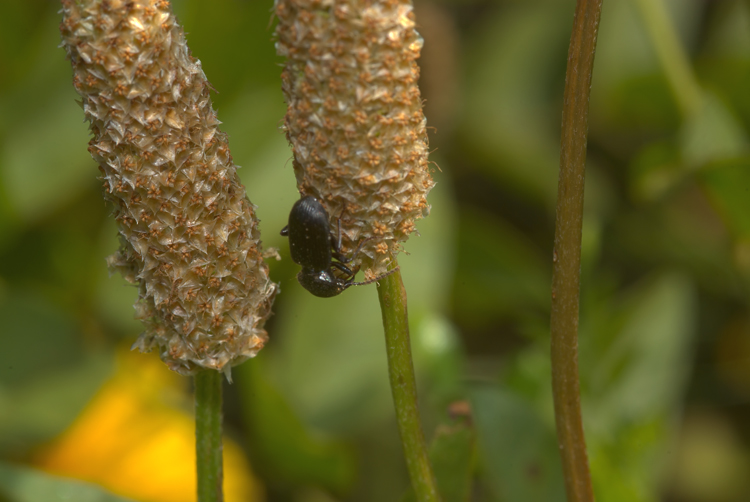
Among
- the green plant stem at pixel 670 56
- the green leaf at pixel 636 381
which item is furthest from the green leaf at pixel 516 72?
the green leaf at pixel 636 381

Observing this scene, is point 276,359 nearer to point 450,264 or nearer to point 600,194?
point 450,264

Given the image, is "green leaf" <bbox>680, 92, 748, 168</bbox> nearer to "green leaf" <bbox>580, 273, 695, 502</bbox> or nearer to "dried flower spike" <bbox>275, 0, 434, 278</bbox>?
"green leaf" <bbox>580, 273, 695, 502</bbox>

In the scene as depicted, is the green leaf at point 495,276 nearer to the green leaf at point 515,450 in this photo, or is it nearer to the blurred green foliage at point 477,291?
the blurred green foliage at point 477,291

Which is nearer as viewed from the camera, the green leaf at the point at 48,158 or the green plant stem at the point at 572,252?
the green plant stem at the point at 572,252

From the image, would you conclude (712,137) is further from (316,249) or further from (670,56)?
(316,249)

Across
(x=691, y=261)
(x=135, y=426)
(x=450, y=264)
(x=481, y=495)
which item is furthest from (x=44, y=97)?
(x=691, y=261)

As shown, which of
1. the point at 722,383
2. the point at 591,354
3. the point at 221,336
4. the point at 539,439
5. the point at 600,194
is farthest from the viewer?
the point at 600,194

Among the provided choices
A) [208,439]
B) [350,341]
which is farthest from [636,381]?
[208,439]
